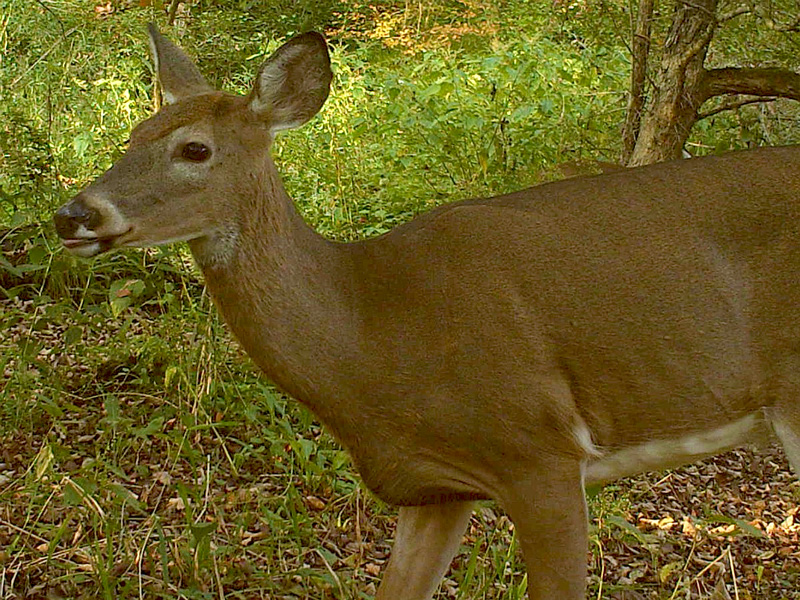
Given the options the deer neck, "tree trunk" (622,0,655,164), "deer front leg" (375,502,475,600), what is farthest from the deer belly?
"tree trunk" (622,0,655,164)

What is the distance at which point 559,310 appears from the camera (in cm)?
327

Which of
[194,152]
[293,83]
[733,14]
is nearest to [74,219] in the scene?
[194,152]

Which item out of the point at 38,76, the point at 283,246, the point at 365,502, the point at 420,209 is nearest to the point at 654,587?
the point at 365,502

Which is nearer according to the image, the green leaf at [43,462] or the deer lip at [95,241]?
the deer lip at [95,241]

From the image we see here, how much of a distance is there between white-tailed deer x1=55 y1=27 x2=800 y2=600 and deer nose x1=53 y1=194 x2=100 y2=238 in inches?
0.8

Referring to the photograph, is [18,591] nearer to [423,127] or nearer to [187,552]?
[187,552]

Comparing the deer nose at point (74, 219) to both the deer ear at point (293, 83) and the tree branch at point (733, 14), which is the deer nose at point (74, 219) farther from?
the tree branch at point (733, 14)

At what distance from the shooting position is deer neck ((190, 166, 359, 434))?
320 cm

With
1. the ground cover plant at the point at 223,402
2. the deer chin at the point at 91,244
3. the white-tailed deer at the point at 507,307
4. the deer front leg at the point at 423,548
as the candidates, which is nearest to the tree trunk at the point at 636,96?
the ground cover plant at the point at 223,402

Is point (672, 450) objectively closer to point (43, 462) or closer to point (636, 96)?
point (43, 462)

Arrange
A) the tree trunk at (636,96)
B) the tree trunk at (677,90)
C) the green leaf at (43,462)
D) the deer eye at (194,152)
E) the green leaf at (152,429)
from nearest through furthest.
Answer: the deer eye at (194,152)
the green leaf at (43,462)
the green leaf at (152,429)
the tree trunk at (677,90)
the tree trunk at (636,96)

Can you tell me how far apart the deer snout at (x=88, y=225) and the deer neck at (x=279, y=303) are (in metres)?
0.25

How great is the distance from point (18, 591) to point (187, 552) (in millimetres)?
512

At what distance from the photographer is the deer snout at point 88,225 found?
116 inches
